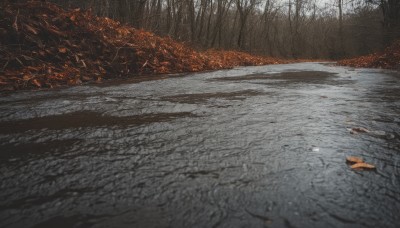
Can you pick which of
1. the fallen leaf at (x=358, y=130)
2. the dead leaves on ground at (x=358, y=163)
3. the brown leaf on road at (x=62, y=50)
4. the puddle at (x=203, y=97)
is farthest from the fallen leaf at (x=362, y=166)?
the brown leaf on road at (x=62, y=50)

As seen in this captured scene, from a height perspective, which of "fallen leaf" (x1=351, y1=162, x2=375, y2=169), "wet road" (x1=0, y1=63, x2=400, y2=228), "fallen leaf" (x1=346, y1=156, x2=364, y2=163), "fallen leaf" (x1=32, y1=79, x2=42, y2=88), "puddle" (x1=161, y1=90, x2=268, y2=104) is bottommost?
"fallen leaf" (x1=351, y1=162, x2=375, y2=169)

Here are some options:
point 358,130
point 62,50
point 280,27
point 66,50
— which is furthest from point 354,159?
point 280,27

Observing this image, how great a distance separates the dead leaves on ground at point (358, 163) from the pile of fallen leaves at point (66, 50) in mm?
4346

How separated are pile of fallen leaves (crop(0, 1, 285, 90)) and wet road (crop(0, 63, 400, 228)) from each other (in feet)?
8.17

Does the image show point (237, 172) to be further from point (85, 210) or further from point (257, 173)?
point (85, 210)

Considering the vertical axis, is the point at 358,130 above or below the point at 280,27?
below

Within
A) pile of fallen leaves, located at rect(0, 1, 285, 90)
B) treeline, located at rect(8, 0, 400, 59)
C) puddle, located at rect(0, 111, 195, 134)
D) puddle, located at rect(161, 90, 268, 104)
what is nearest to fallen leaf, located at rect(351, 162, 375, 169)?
puddle, located at rect(0, 111, 195, 134)

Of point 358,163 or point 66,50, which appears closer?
point 358,163

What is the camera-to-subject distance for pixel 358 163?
4.48 feet

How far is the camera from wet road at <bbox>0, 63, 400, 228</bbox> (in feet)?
3.17

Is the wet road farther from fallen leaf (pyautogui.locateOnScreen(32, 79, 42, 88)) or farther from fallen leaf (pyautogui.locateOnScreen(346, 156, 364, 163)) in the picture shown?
fallen leaf (pyautogui.locateOnScreen(32, 79, 42, 88))

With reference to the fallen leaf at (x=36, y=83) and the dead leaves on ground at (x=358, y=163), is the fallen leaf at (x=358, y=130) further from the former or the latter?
the fallen leaf at (x=36, y=83)

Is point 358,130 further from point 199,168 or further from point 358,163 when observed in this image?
point 199,168

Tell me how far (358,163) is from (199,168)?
0.76 m
